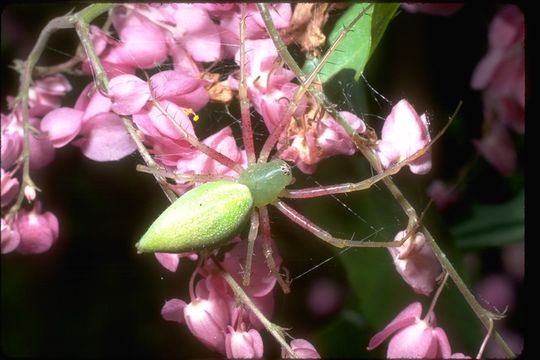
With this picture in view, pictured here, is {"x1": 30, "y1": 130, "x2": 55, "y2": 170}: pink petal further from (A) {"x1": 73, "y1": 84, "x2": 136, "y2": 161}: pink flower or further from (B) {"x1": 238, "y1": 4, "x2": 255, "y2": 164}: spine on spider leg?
(B) {"x1": 238, "y1": 4, "x2": 255, "y2": 164}: spine on spider leg

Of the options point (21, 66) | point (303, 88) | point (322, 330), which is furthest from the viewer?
point (322, 330)

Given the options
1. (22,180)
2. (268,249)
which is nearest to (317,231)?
(268,249)

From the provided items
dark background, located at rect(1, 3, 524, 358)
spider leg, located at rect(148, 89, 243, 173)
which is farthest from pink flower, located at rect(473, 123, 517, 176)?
spider leg, located at rect(148, 89, 243, 173)

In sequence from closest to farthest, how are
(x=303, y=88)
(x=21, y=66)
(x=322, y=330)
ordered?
(x=303, y=88)
(x=21, y=66)
(x=322, y=330)

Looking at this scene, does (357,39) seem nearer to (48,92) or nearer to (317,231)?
(317,231)

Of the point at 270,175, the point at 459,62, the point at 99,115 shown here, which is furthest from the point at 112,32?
the point at 459,62

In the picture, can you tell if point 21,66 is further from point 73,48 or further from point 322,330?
point 322,330

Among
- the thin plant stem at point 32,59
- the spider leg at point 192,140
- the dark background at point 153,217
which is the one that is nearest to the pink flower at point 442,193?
the dark background at point 153,217
